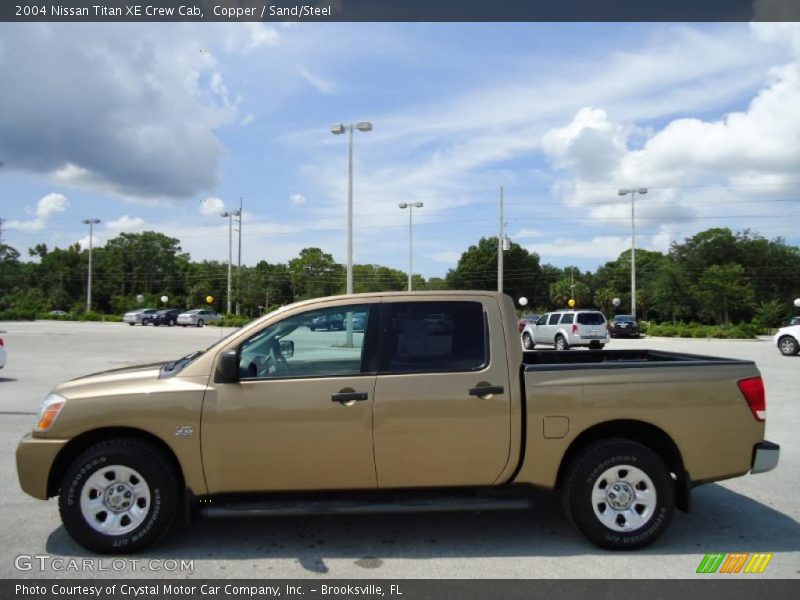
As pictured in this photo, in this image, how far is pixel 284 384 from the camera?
14.1ft

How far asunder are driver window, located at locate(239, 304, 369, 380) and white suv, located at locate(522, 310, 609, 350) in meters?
21.4

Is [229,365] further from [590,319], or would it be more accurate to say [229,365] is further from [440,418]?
[590,319]

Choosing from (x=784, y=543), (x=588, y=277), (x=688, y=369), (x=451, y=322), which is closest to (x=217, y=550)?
(x=451, y=322)

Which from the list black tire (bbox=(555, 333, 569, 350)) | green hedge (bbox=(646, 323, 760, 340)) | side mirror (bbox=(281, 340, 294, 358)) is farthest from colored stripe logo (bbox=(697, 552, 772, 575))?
green hedge (bbox=(646, 323, 760, 340))

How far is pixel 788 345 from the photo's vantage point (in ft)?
71.9

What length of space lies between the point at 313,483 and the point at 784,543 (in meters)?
3.48

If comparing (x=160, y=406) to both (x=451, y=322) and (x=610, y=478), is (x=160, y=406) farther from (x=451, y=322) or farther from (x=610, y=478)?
(x=610, y=478)

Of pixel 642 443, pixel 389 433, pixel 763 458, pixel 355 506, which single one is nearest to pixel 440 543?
pixel 355 506

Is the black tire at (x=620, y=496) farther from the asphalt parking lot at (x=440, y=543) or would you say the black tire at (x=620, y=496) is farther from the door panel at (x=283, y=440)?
the door panel at (x=283, y=440)

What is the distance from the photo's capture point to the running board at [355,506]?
4180 mm

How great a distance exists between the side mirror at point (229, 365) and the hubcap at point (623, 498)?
2641 mm

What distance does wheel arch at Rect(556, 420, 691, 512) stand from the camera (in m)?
4.43

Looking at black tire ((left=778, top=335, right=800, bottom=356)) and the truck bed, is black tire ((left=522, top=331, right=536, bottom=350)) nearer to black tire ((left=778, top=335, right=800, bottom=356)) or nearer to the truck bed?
black tire ((left=778, top=335, right=800, bottom=356))
